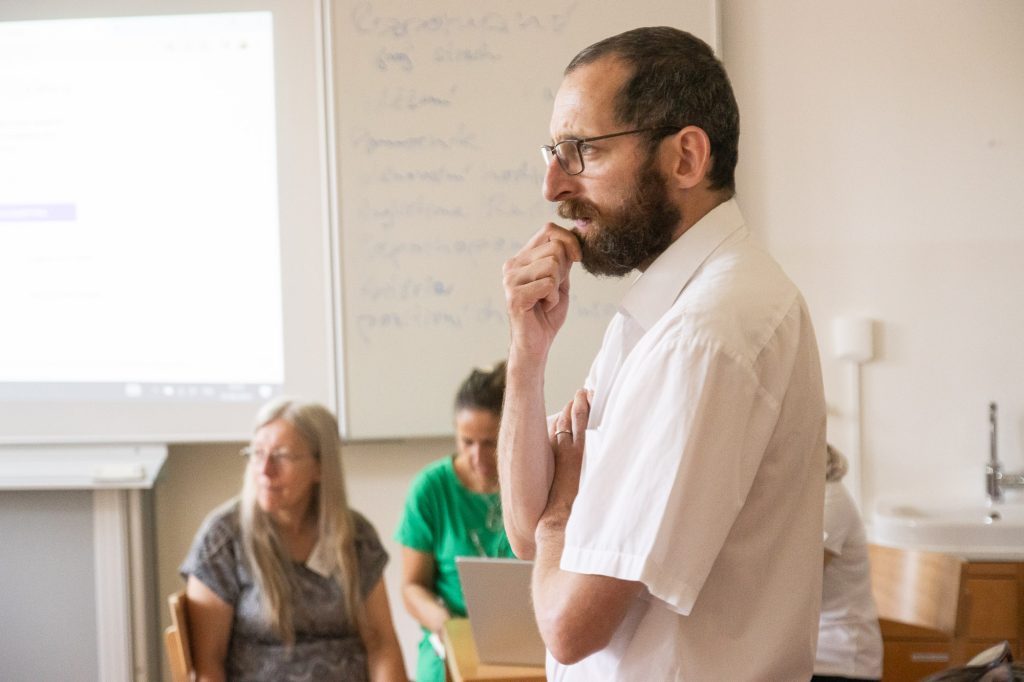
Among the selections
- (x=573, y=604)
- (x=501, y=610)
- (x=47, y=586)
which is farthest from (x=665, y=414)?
(x=47, y=586)

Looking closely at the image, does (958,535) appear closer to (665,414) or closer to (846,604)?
(846,604)

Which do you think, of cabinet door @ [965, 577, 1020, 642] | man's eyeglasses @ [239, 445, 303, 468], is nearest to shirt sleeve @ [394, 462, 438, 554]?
man's eyeglasses @ [239, 445, 303, 468]

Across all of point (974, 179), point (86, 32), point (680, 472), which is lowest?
point (680, 472)

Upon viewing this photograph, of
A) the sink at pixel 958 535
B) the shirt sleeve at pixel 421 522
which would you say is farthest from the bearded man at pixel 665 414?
the sink at pixel 958 535

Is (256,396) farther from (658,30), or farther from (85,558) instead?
(658,30)

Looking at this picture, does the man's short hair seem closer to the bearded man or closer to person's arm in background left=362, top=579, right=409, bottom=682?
the bearded man

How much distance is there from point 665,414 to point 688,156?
A: 33cm

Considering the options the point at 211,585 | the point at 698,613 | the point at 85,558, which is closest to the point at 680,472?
the point at 698,613

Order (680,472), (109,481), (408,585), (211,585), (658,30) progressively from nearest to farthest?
(680,472)
(658,30)
(211,585)
(408,585)
(109,481)

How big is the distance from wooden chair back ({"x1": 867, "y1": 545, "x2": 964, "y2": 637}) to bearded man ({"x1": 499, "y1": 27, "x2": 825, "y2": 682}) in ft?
4.75

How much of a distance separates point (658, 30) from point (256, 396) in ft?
7.85

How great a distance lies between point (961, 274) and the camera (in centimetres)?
338

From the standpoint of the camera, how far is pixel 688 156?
4.01 feet

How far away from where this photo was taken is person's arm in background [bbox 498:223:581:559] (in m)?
1.31
